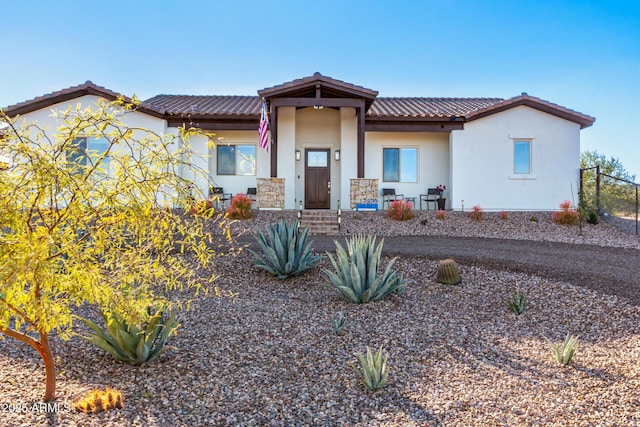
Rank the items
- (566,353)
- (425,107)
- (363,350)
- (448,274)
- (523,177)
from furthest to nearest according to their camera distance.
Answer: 1. (425,107)
2. (523,177)
3. (448,274)
4. (363,350)
5. (566,353)

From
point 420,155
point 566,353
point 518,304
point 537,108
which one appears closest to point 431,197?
point 420,155

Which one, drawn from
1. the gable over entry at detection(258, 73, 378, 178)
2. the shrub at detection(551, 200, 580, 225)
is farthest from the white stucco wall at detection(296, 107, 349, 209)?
the shrub at detection(551, 200, 580, 225)

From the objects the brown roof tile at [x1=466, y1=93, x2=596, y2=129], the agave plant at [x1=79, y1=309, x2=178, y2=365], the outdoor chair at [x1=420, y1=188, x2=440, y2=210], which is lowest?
the agave plant at [x1=79, y1=309, x2=178, y2=365]

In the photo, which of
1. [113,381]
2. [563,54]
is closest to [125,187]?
[113,381]

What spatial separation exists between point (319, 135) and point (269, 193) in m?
3.37

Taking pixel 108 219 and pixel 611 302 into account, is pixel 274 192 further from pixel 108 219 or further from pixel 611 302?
pixel 108 219

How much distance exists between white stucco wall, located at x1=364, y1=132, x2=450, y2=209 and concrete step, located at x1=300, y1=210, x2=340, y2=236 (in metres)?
3.63

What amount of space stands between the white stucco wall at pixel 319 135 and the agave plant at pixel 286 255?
8662 millimetres

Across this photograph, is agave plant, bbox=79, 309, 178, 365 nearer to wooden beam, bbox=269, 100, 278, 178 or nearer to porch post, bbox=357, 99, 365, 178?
wooden beam, bbox=269, 100, 278, 178

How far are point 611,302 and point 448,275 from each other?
2467mm

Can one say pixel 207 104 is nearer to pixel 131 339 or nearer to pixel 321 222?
pixel 321 222

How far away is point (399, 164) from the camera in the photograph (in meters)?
17.0

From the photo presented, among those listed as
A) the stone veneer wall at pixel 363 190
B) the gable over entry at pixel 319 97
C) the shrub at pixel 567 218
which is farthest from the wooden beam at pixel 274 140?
the shrub at pixel 567 218

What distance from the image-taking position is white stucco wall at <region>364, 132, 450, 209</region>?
1681cm
